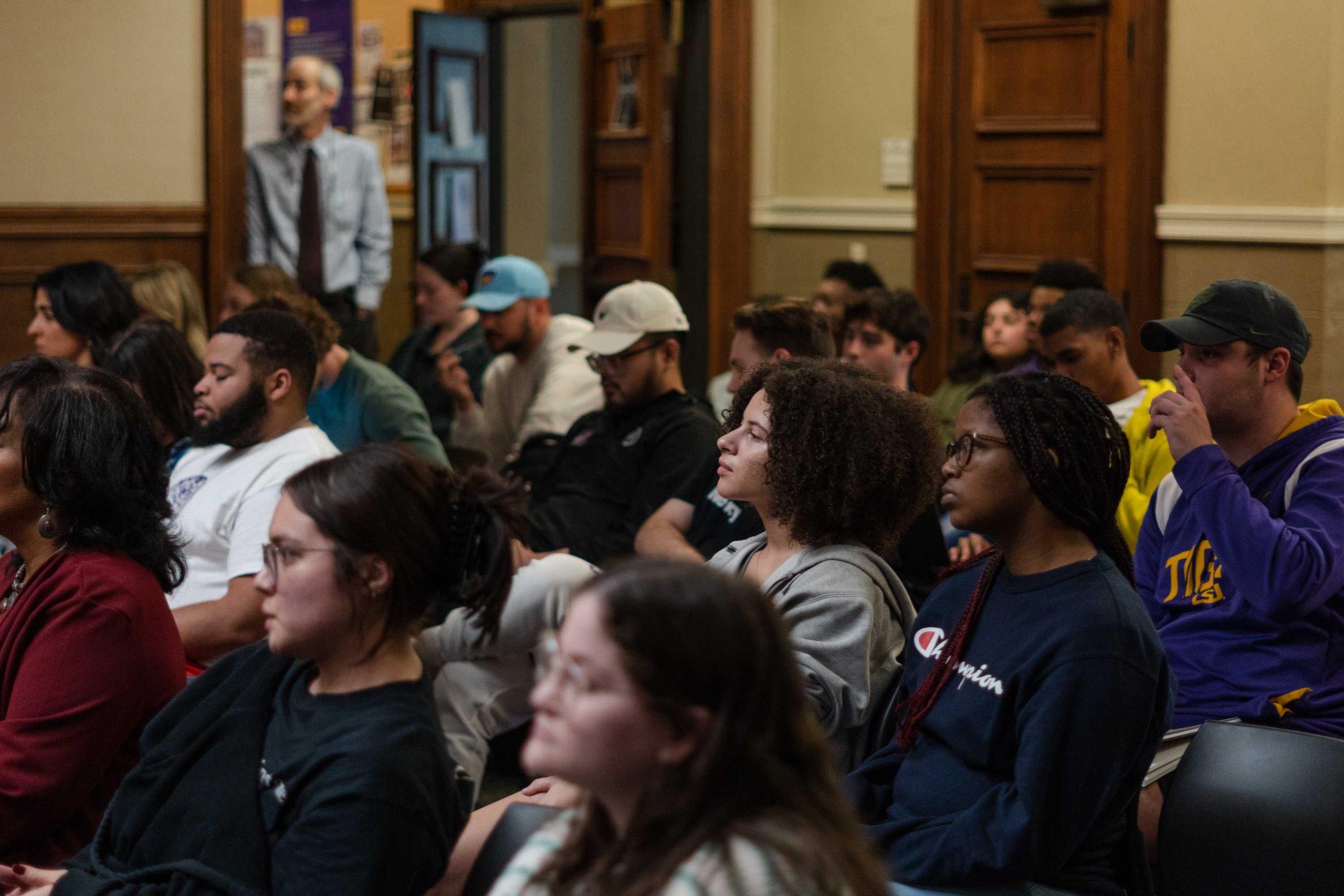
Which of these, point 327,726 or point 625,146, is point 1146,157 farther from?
point 327,726

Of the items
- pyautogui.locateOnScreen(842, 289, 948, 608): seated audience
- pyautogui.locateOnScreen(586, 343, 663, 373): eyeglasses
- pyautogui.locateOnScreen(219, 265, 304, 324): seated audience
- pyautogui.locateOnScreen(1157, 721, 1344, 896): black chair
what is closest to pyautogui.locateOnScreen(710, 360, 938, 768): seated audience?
pyautogui.locateOnScreen(1157, 721, 1344, 896): black chair

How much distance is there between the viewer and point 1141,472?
9.49 feet

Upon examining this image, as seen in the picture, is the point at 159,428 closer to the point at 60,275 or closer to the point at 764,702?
the point at 60,275

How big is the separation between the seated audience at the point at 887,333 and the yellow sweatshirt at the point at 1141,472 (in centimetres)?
117

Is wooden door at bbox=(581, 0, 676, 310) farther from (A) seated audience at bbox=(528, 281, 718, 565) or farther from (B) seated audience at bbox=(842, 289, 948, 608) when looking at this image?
(A) seated audience at bbox=(528, 281, 718, 565)

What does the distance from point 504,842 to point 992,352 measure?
3217 millimetres

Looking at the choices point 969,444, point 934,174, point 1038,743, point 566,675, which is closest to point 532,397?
point 934,174

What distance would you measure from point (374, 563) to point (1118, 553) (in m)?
0.91

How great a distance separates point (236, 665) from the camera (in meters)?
1.71

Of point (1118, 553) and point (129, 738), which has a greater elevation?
point (1118, 553)

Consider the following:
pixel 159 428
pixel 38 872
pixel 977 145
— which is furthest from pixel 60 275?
pixel 977 145

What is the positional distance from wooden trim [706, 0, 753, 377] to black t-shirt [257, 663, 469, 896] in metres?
4.59

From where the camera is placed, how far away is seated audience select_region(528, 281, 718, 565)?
3398 mm

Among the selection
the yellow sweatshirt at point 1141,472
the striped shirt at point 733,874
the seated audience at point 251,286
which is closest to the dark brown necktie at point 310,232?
the seated audience at point 251,286
